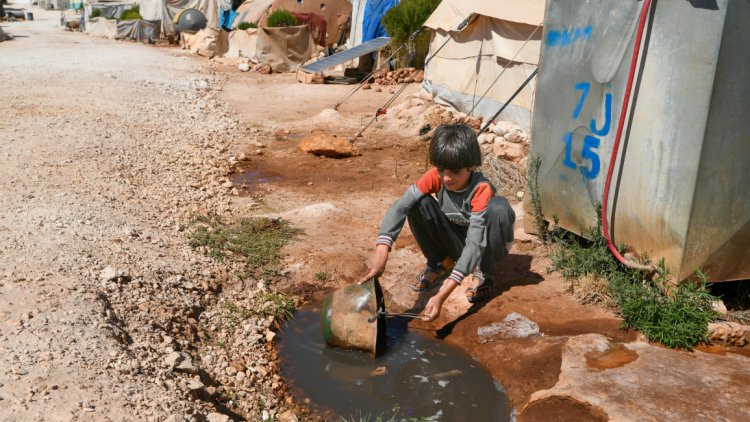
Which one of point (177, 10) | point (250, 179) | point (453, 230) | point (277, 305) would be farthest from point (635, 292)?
point (177, 10)

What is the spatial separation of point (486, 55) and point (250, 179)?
180 inches

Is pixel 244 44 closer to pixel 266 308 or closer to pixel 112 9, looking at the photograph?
pixel 266 308

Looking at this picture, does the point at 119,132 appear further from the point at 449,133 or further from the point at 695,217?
the point at 695,217

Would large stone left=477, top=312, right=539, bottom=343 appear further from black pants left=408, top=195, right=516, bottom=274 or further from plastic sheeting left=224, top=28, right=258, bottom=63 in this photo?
plastic sheeting left=224, top=28, right=258, bottom=63

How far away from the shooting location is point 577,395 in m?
3.14

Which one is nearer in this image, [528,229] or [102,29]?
[528,229]

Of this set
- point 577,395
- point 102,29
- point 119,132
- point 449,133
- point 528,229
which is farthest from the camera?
point 102,29

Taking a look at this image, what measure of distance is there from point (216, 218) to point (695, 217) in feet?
11.7

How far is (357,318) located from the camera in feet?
12.1

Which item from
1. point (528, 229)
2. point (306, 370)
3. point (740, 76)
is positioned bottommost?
point (306, 370)

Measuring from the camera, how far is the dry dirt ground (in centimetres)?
299

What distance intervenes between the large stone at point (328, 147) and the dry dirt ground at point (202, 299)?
12 centimetres

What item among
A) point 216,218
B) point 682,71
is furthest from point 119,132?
point 682,71

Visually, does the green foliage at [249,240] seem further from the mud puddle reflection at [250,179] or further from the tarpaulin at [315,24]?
the tarpaulin at [315,24]
